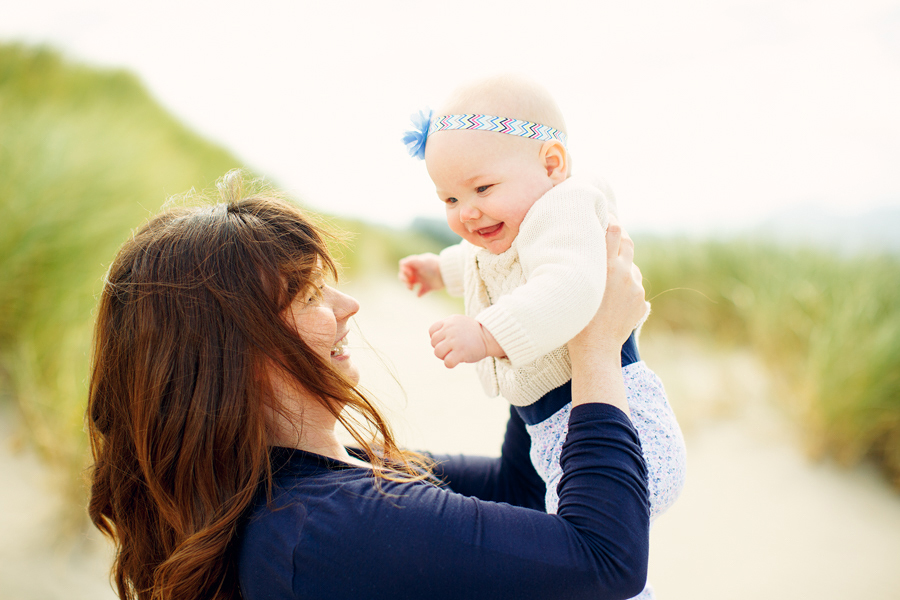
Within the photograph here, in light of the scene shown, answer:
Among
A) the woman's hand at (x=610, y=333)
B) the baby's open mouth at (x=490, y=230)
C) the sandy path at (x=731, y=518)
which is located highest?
the baby's open mouth at (x=490, y=230)

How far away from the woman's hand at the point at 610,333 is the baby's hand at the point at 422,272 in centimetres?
77

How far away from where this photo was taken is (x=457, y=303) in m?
10.2

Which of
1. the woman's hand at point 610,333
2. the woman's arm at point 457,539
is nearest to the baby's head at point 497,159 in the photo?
the woman's hand at point 610,333

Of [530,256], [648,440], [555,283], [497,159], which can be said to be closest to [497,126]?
[497,159]

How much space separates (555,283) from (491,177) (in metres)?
A: 0.43

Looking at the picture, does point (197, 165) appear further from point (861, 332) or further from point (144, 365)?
point (861, 332)

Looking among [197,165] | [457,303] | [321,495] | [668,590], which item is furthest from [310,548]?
[457,303]

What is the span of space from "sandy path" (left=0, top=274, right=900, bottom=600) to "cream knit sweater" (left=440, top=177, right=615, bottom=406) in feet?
2.55

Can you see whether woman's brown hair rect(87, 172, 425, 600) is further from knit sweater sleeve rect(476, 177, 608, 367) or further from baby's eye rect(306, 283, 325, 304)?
knit sweater sleeve rect(476, 177, 608, 367)

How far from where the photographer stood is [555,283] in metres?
1.32

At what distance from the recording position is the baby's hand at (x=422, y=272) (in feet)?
6.88

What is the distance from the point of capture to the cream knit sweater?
4.24 ft

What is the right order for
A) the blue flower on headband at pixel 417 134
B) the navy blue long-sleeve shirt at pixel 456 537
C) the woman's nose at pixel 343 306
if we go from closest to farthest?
the navy blue long-sleeve shirt at pixel 456 537 → the woman's nose at pixel 343 306 → the blue flower on headband at pixel 417 134

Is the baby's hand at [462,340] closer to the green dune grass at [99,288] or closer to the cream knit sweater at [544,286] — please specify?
the cream knit sweater at [544,286]
